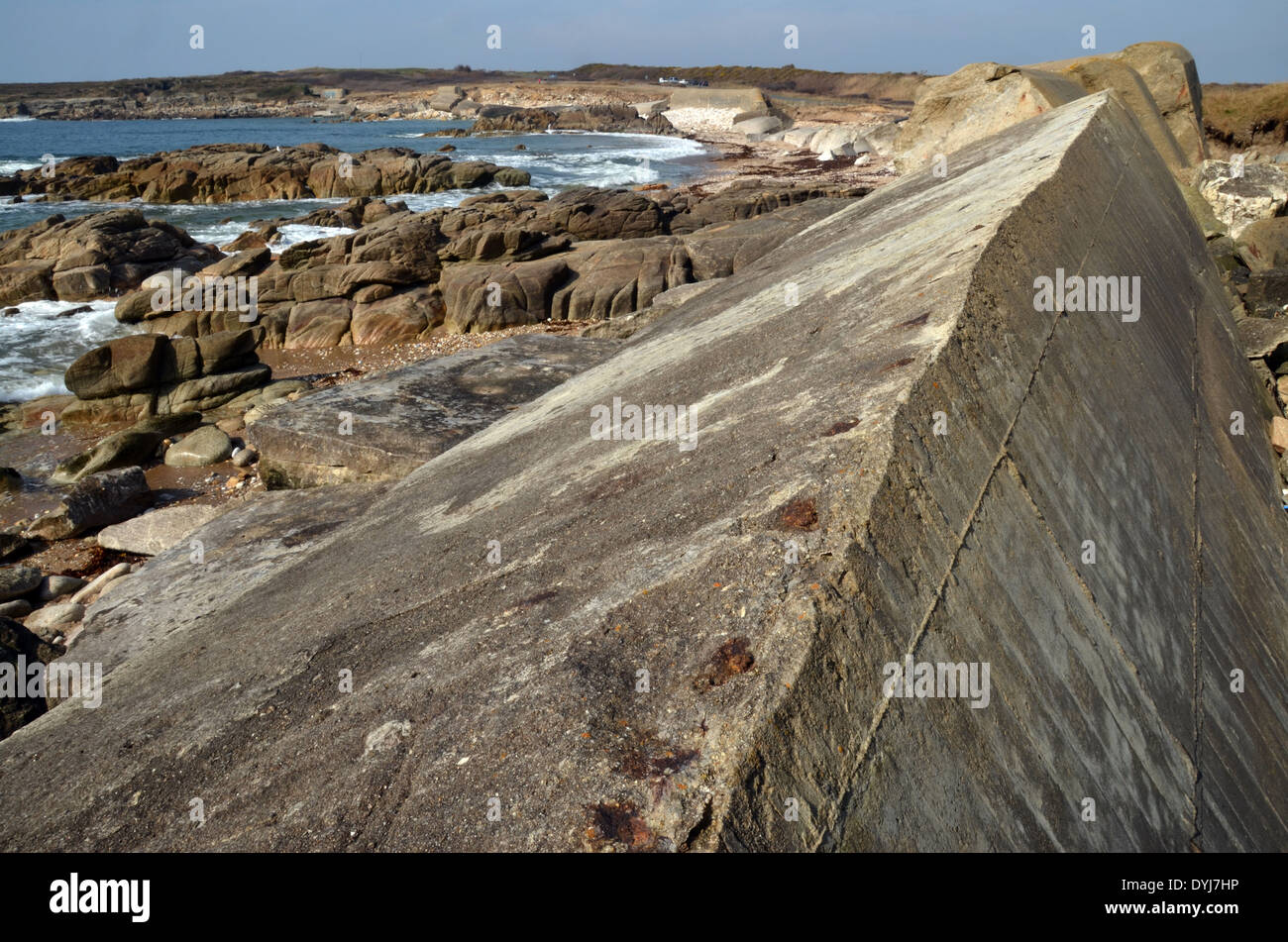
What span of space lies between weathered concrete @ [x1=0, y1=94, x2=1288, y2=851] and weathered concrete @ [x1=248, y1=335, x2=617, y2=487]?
1.18m

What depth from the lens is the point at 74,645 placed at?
3756 millimetres

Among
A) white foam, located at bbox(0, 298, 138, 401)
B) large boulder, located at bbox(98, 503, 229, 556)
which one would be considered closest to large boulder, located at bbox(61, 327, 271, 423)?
white foam, located at bbox(0, 298, 138, 401)

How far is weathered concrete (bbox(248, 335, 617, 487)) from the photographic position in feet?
17.2

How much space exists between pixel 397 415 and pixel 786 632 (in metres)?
4.24

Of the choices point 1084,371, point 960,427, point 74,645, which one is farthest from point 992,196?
point 74,645

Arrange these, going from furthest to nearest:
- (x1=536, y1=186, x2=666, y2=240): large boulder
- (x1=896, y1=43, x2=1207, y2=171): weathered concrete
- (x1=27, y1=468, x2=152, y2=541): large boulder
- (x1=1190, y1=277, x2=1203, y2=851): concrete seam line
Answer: (x1=536, y1=186, x2=666, y2=240): large boulder < (x1=27, y1=468, x2=152, y2=541): large boulder < (x1=896, y1=43, x2=1207, y2=171): weathered concrete < (x1=1190, y1=277, x2=1203, y2=851): concrete seam line

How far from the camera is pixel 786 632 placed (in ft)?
5.74

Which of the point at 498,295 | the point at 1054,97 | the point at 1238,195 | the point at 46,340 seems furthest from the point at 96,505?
the point at 1238,195

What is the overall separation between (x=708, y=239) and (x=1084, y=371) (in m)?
12.6

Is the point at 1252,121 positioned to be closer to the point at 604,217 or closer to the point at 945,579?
the point at 604,217

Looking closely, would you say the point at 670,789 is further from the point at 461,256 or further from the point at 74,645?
the point at 461,256

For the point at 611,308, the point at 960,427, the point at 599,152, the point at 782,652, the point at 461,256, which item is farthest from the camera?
the point at 599,152

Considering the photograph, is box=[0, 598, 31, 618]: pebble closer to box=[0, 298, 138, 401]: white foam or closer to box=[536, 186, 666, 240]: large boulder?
box=[0, 298, 138, 401]: white foam

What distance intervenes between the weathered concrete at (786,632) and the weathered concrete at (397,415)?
1.18 m
